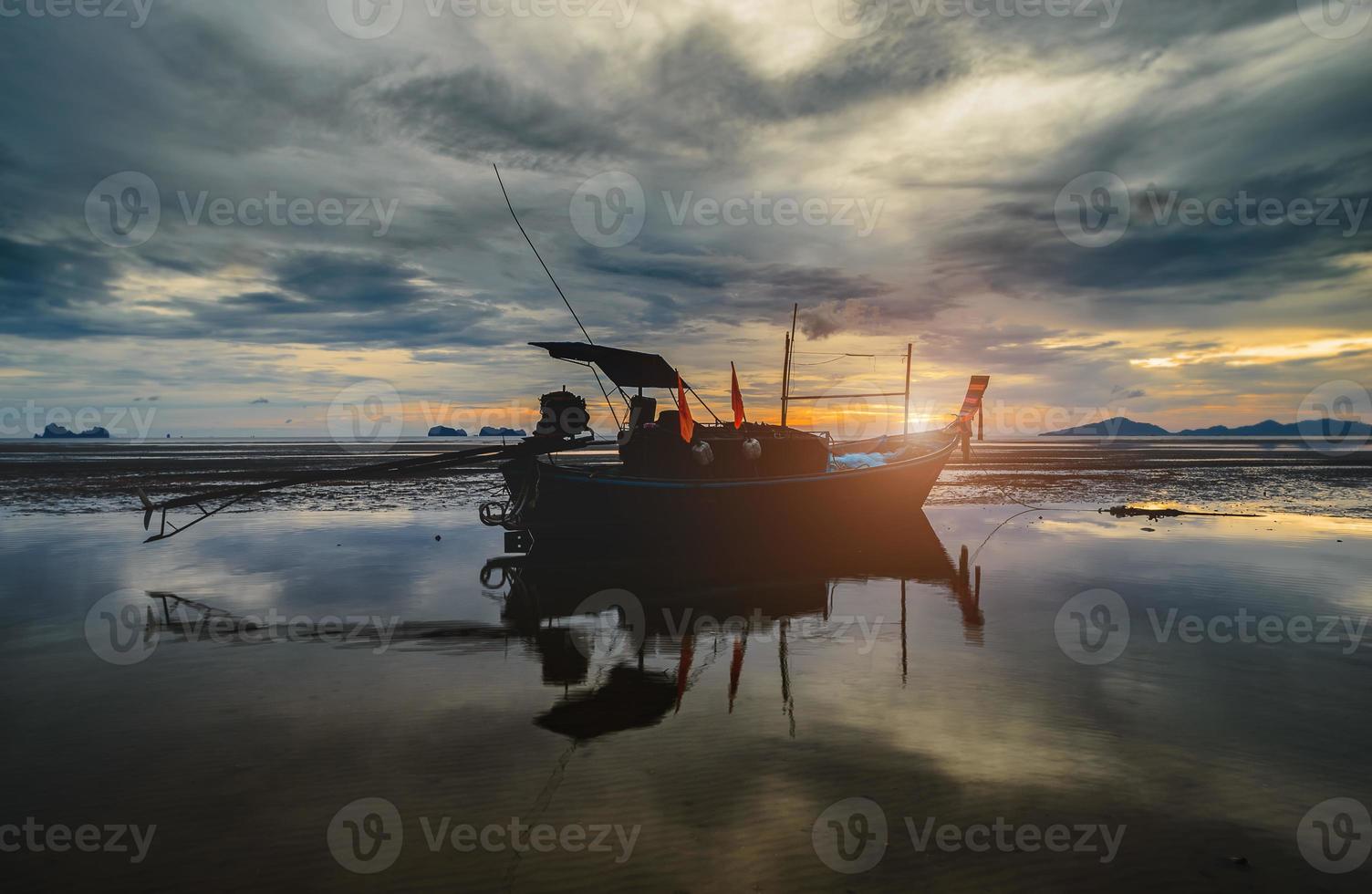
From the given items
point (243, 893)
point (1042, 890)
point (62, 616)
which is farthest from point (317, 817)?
point (62, 616)

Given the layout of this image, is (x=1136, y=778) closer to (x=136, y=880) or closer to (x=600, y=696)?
(x=600, y=696)

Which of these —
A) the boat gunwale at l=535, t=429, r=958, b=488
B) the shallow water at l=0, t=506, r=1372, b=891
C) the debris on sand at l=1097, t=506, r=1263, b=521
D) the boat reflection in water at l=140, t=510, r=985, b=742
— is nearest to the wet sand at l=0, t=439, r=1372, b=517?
the debris on sand at l=1097, t=506, r=1263, b=521

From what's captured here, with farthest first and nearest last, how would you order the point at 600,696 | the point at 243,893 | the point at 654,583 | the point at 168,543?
the point at 168,543
the point at 654,583
the point at 600,696
the point at 243,893

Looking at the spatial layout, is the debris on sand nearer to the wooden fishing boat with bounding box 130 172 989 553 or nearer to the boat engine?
the wooden fishing boat with bounding box 130 172 989 553

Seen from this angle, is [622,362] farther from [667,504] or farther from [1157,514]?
[1157,514]

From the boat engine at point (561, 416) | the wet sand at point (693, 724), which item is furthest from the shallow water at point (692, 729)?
the boat engine at point (561, 416)

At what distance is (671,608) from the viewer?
1267 centimetres

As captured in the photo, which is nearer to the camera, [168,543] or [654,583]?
[654,583]

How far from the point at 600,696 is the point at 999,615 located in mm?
7670

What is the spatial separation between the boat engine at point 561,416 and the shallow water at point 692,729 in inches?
203

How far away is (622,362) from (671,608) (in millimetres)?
10247

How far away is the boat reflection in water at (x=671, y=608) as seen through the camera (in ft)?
27.7

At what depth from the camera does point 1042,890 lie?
4641mm

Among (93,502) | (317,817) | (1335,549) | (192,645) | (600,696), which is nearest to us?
(317,817)
